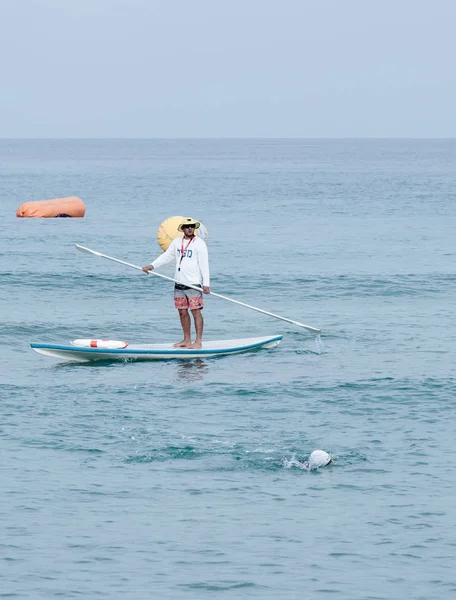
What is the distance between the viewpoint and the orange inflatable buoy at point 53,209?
6341cm

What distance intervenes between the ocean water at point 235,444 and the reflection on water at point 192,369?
0.31ft

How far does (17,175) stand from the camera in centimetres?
12912

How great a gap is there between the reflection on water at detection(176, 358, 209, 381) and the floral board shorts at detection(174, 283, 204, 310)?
110 centimetres

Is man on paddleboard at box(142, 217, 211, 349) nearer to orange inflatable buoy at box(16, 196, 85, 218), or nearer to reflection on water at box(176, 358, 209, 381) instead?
reflection on water at box(176, 358, 209, 381)

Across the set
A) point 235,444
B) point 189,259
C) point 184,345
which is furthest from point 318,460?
point 184,345

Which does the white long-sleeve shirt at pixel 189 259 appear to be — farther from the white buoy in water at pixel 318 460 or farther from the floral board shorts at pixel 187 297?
the white buoy in water at pixel 318 460

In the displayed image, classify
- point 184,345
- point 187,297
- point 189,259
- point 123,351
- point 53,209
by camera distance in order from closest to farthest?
point 189,259 → point 187,297 → point 123,351 → point 184,345 → point 53,209

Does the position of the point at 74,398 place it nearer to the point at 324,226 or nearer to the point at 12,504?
Answer: the point at 12,504

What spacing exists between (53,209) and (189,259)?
44.3m

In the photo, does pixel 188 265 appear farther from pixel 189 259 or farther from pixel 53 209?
pixel 53 209

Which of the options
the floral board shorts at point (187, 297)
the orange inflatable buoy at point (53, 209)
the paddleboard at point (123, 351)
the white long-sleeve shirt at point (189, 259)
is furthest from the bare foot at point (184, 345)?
the orange inflatable buoy at point (53, 209)

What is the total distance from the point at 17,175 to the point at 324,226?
75860mm

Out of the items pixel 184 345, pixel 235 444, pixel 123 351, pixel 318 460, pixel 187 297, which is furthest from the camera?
pixel 184 345

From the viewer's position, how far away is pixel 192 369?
2170 cm
